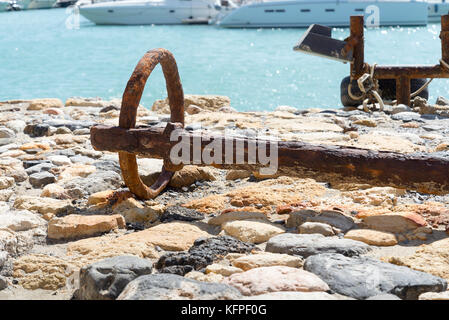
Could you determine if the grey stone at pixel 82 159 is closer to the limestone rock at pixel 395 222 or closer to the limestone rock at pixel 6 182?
the limestone rock at pixel 6 182

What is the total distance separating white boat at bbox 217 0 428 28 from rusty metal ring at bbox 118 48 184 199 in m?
27.6

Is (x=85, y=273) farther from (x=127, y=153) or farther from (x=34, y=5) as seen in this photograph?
(x=34, y=5)

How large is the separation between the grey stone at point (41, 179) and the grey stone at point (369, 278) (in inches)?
83.8

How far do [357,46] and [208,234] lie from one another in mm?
4358

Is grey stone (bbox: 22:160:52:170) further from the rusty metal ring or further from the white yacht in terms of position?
the white yacht

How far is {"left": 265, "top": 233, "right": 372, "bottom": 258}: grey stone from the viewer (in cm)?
254

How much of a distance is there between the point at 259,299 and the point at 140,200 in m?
1.59

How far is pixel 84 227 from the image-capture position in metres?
2.94

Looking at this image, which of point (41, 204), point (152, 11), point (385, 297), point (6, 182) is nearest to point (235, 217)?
point (41, 204)

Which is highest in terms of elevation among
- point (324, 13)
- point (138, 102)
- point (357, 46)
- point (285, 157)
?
point (324, 13)

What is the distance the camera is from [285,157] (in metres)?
3.01

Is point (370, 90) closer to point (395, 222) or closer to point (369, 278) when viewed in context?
point (395, 222)

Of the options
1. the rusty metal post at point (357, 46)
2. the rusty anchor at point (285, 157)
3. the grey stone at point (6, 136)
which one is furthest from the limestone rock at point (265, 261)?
the rusty metal post at point (357, 46)
